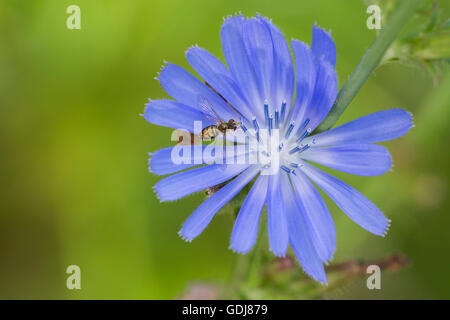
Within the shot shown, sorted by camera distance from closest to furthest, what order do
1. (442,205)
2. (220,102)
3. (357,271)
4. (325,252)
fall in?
(325,252)
(220,102)
(357,271)
(442,205)

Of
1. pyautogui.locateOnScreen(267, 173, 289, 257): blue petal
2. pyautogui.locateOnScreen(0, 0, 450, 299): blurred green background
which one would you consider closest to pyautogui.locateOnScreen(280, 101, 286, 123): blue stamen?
pyautogui.locateOnScreen(267, 173, 289, 257): blue petal

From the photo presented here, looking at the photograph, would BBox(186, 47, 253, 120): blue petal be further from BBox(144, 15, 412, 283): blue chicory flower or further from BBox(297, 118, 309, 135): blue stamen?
BBox(297, 118, 309, 135): blue stamen

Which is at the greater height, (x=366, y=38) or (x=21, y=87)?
(x=366, y=38)

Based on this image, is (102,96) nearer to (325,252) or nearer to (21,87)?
(21,87)

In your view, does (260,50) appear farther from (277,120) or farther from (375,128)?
(375,128)

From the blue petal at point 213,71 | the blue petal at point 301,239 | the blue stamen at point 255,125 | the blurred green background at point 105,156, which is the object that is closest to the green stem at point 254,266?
the blue petal at point 301,239

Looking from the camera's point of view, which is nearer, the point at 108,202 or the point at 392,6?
the point at 392,6
